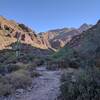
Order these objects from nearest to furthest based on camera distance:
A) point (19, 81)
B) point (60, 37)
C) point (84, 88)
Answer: point (84, 88), point (19, 81), point (60, 37)

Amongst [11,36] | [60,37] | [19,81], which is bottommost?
[19,81]

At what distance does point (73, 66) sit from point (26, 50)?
53225mm

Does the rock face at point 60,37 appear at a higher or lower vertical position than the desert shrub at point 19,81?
higher

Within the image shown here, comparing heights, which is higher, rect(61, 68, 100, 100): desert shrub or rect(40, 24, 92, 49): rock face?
rect(40, 24, 92, 49): rock face

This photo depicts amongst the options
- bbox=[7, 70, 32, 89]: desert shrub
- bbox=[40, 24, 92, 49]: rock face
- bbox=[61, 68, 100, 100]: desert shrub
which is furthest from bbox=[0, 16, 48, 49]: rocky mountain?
bbox=[61, 68, 100, 100]: desert shrub

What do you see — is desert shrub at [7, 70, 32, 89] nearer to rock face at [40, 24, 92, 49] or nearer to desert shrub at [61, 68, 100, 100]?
desert shrub at [61, 68, 100, 100]

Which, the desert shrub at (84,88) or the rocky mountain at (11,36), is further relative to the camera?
the rocky mountain at (11,36)

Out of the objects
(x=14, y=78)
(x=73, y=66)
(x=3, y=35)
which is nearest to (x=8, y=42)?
(x=3, y=35)

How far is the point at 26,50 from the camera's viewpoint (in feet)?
239

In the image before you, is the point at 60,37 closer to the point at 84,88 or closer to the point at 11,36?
the point at 11,36

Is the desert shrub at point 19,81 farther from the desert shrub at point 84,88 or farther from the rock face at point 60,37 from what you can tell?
the rock face at point 60,37

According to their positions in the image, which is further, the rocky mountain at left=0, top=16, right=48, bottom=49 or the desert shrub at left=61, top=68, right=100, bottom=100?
the rocky mountain at left=0, top=16, right=48, bottom=49

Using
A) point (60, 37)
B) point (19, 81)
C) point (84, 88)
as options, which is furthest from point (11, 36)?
point (84, 88)

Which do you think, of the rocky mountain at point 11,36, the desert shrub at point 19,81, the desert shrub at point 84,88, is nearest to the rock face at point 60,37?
the rocky mountain at point 11,36
